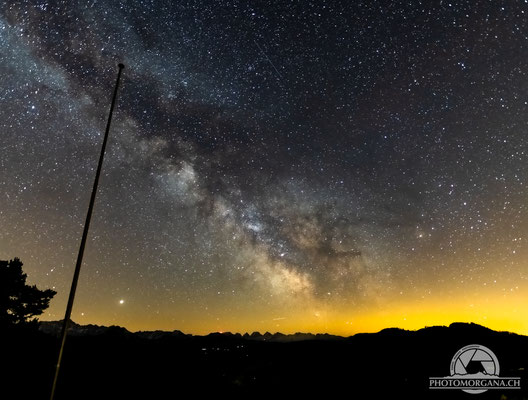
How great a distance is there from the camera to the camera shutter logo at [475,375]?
19.2 m

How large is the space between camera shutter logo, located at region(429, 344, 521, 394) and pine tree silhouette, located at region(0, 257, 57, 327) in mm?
28629

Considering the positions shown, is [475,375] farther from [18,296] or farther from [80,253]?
[18,296]

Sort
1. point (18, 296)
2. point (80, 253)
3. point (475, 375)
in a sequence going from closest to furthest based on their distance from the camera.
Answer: point (80, 253), point (475, 375), point (18, 296)

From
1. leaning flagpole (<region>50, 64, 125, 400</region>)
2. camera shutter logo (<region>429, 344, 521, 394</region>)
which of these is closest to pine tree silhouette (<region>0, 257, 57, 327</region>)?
leaning flagpole (<region>50, 64, 125, 400</region>)

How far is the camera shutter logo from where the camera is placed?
19.2m

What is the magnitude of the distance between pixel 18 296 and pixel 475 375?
32.1 meters

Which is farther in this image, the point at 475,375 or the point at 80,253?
the point at 475,375

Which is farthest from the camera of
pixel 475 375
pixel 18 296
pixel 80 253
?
pixel 18 296

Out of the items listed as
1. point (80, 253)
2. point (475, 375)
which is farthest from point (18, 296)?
point (475, 375)

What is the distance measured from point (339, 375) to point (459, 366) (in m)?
11.5

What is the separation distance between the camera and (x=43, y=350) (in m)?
27.3

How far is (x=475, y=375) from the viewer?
21.1 m

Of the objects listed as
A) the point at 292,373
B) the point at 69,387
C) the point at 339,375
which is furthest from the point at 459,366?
the point at 69,387

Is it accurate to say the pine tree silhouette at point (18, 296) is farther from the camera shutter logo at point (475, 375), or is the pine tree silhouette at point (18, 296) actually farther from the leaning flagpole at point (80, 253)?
the camera shutter logo at point (475, 375)
